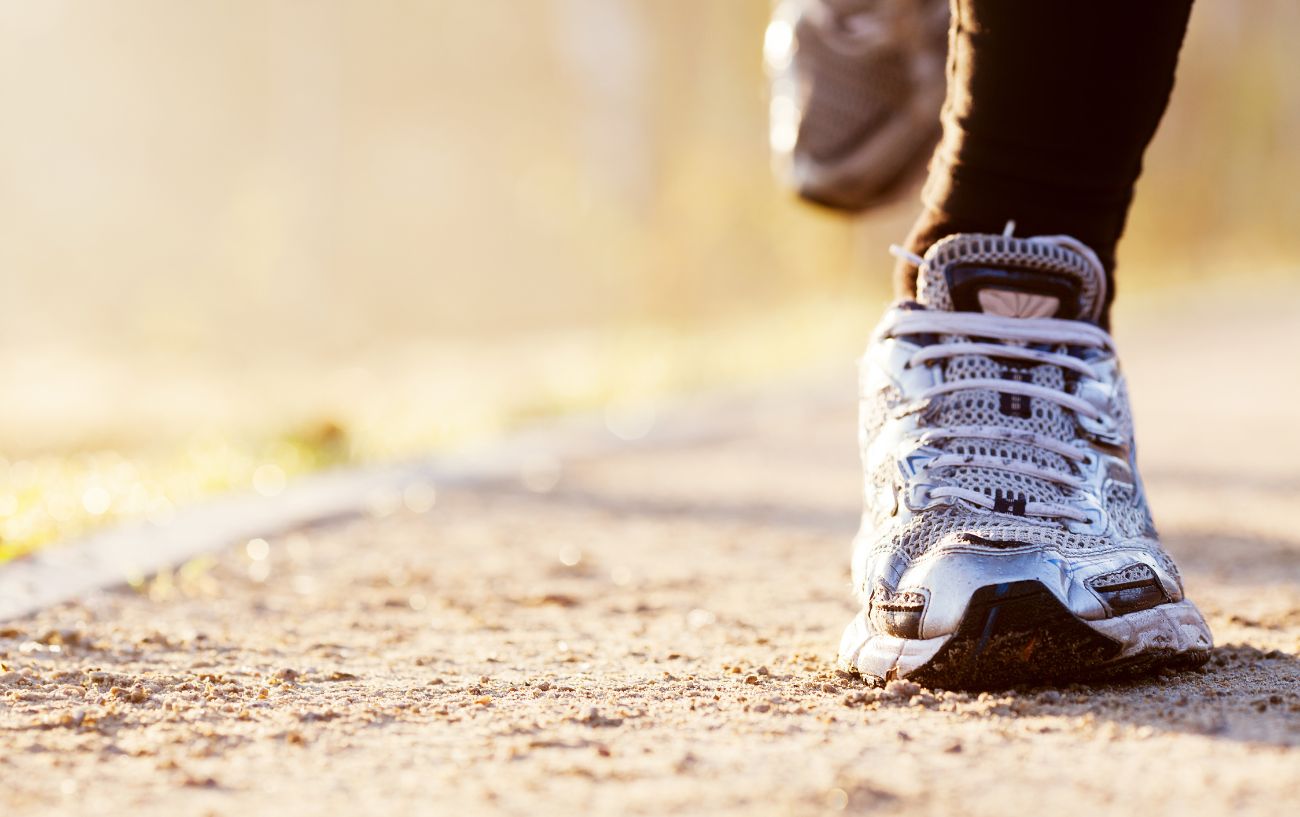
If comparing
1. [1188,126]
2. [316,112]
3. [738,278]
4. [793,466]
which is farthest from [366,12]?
[793,466]

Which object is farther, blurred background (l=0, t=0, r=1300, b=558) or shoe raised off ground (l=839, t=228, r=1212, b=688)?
blurred background (l=0, t=0, r=1300, b=558)

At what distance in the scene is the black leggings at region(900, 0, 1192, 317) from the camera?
1389 mm

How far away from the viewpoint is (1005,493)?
1.33 meters

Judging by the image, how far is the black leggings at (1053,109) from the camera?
54.7 inches

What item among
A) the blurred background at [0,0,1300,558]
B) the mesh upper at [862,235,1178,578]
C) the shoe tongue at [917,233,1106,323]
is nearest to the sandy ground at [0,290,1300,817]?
the mesh upper at [862,235,1178,578]

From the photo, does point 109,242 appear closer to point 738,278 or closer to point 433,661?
point 738,278

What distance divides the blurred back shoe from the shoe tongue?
102 cm

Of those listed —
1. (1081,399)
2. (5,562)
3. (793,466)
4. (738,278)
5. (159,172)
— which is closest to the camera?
(1081,399)

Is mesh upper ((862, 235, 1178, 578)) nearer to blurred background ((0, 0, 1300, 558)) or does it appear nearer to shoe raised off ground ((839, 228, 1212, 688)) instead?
shoe raised off ground ((839, 228, 1212, 688))

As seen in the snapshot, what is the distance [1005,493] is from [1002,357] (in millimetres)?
163

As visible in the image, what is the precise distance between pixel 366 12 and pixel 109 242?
6625 millimetres

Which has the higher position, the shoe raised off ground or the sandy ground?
the shoe raised off ground

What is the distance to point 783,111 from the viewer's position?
8.27 ft

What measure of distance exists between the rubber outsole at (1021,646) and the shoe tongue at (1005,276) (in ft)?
1.19
